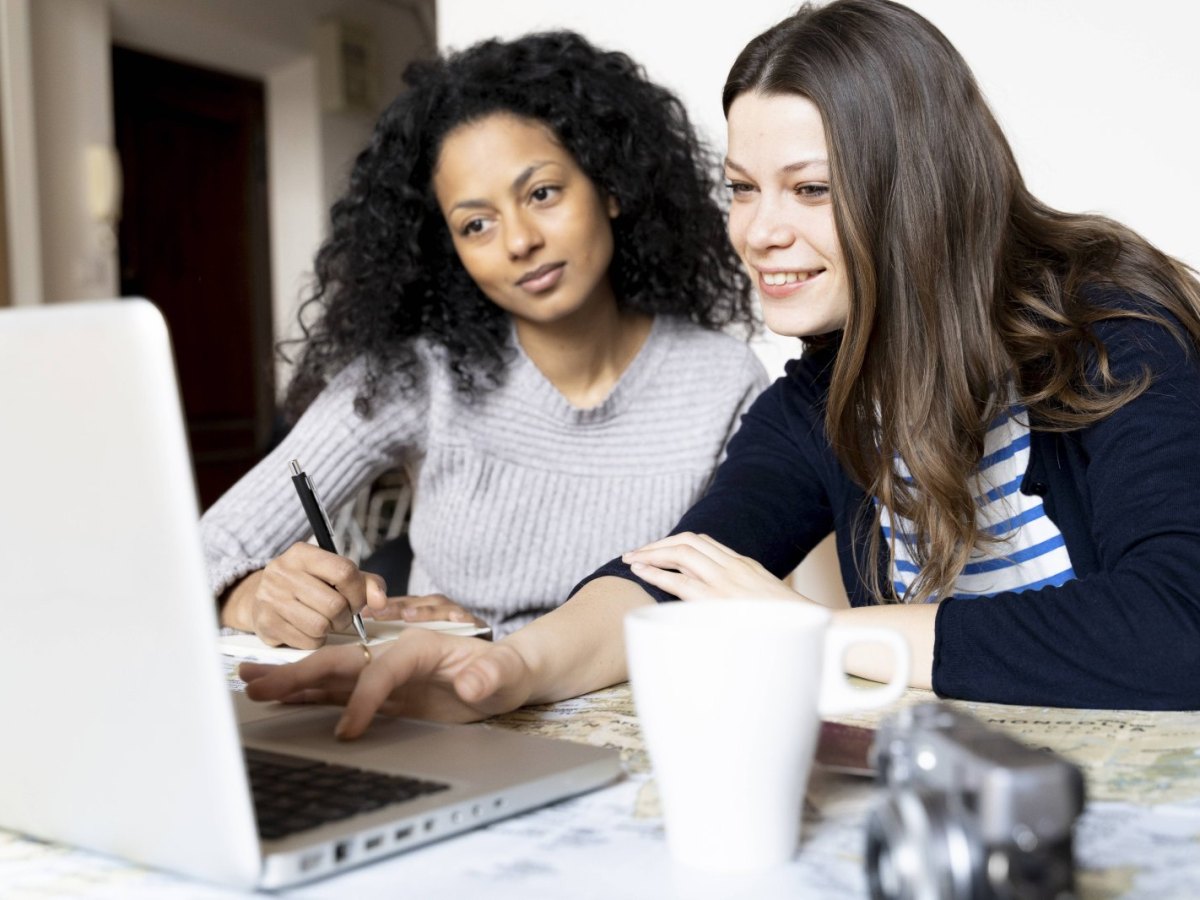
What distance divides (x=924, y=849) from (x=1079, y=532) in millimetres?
814

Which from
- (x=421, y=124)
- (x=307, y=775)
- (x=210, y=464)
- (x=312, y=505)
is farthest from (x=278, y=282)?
(x=307, y=775)

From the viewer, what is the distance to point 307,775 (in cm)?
56

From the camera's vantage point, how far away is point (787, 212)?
1.16 meters

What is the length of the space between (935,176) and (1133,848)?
720mm

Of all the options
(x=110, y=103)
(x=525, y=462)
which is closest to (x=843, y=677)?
(x=525, y=462)

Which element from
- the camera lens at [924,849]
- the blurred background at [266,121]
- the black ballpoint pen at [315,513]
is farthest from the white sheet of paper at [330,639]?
the blurred background at [266,121]

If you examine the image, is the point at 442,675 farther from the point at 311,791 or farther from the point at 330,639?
the point at 330,639

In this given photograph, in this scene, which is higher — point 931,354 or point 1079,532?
point 931,354

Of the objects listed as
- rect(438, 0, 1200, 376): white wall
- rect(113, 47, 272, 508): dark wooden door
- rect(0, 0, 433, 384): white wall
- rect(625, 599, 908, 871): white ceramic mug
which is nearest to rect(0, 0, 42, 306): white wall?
rect(0, 0, 433, 384): white wall

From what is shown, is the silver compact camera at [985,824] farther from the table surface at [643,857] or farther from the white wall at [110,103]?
the white wall at [110,103]

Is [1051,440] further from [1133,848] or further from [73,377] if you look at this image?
[73,377]

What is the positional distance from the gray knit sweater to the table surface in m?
0.94

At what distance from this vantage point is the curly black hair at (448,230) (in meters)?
1.69

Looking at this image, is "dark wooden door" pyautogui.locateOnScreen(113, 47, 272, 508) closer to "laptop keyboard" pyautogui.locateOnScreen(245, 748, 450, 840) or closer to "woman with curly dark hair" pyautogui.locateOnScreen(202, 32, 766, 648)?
"woman with curly dark hair" pyautogui.locateOnScreen(202, 32, 766, 648)
